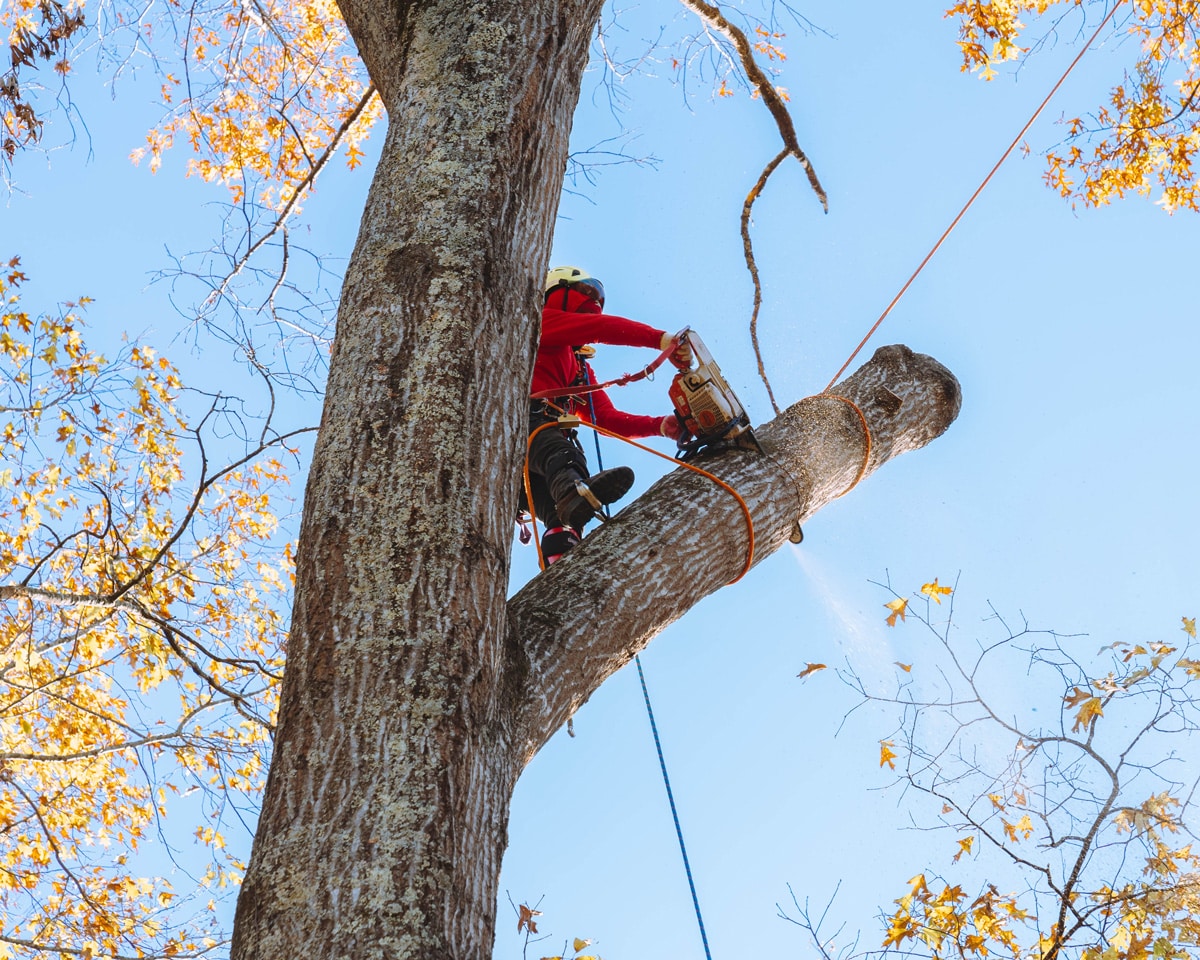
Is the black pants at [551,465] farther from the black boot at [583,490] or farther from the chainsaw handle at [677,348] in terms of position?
the chainsaw handle at [677,348]

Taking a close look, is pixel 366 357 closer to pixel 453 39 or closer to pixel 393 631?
pixel 393 631

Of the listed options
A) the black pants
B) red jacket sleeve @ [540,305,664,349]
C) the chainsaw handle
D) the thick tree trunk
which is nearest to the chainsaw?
the chainsaw handle

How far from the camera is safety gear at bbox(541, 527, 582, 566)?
14.4ft

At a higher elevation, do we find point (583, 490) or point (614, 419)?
point (614, 419)

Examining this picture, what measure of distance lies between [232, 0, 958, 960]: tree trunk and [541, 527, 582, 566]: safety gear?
54.5 inches

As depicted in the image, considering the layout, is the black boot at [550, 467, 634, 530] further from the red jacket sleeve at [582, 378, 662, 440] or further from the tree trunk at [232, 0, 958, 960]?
the tree trunk at [232, 0, 958, 960]

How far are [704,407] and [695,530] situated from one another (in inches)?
39.3

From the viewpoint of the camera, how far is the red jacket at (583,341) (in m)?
4.20

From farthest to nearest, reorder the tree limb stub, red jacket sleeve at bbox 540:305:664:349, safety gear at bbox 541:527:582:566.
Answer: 1. safety gear at bbox 541:527:582:566
2. red jacket sleeve at bbox 540:305:664:349
3. the tree limb stub

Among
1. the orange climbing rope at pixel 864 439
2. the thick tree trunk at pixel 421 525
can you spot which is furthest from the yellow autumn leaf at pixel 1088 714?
the thick tree trunk at pixel 421 525

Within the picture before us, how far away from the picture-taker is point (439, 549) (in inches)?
73.5

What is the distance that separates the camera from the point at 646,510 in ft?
9.33

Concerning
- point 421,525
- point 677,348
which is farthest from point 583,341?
point 421,525

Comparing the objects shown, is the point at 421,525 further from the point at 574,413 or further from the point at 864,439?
the point at 574,413
